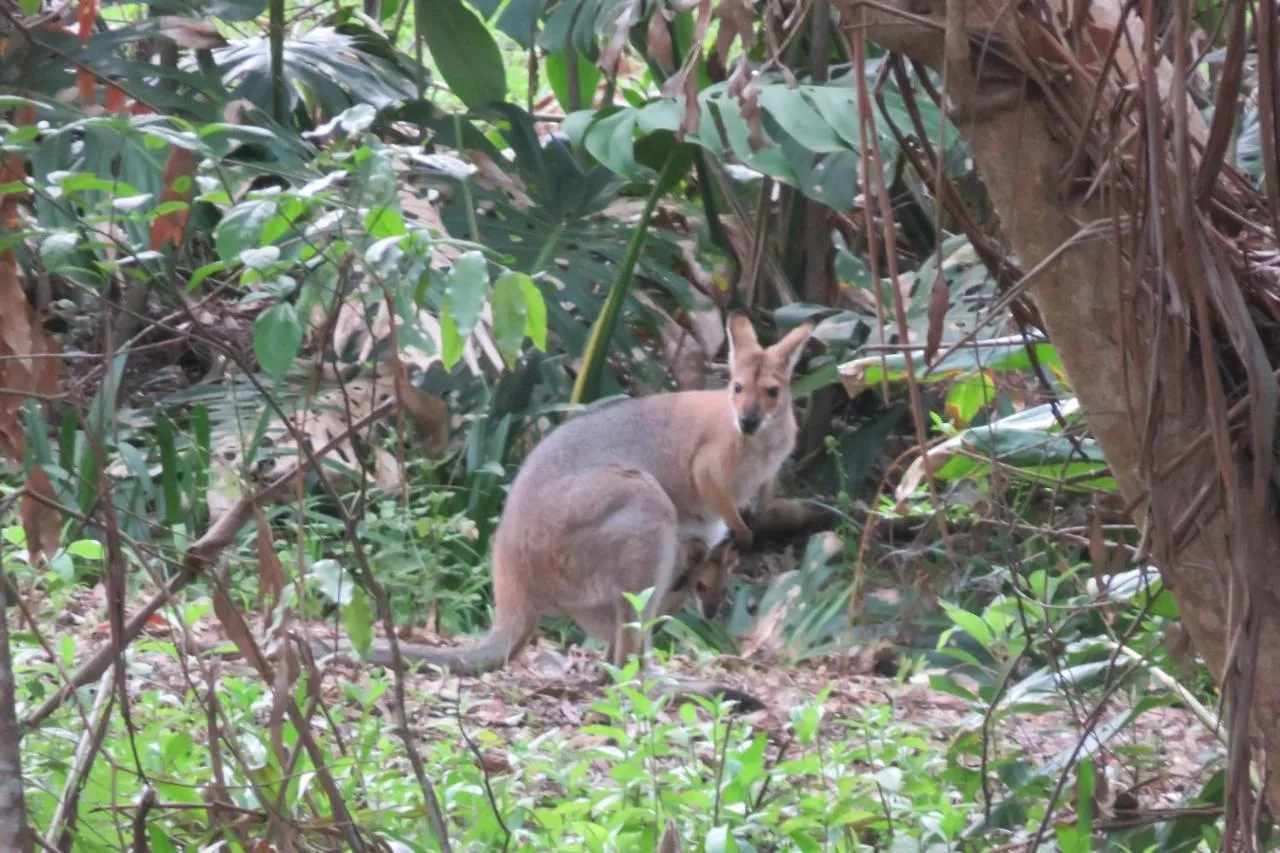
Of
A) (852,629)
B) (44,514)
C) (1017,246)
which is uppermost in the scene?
(1017,246)

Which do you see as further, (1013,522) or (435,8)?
(435,8)

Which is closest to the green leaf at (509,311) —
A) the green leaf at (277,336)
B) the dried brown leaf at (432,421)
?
the green leaf at (277,336)

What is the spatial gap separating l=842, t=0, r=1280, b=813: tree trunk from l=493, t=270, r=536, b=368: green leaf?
0.59m

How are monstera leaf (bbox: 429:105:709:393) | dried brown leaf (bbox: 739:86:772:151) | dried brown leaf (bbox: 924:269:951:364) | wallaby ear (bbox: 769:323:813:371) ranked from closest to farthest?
dried brown leaf (bbox: 924:269:951:364), dried brown leaf (bbox: 739:86:772:151), wallaby ear (bbox: 769:323:813:371), monstera leaf (bbox: 429:105:709:393)

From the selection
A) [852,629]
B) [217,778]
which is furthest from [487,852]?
[852,629]

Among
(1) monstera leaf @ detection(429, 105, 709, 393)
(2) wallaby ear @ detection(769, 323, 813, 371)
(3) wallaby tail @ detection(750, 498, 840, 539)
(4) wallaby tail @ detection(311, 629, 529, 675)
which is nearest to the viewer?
(4) wallaby tail @ detection(311, 629, 529, 675)

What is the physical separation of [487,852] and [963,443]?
114 centimetres

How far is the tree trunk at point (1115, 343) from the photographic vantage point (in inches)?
71.4

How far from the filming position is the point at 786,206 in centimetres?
770

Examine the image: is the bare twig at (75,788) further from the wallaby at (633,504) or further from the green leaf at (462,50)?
the green leaf at (462,50)

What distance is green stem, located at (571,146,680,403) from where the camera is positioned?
21.6ft

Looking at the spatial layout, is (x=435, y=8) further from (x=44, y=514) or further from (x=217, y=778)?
(x=217, y=778)

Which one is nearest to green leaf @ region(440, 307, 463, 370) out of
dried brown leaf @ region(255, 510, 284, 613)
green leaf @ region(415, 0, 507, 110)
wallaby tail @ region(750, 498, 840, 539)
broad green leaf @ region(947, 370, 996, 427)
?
dried brown leaf @ region(255, 510, 284, 613)

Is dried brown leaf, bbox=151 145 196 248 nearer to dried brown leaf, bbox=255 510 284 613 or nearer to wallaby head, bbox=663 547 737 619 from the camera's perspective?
dried brown leaf, bbox=255 510 284 613
